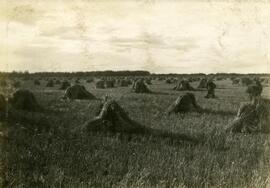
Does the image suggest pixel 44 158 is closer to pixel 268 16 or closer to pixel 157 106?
pixel 268 16

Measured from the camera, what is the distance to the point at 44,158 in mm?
8641

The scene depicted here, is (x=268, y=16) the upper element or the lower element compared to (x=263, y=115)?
upper

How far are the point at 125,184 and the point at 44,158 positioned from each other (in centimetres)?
213

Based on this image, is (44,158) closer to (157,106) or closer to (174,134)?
(174,134)

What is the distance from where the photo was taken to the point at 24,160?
8469mm

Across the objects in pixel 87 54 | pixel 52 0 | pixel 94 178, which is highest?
pixel 52 0

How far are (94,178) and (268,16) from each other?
4.98 m

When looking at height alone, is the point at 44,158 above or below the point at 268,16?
below

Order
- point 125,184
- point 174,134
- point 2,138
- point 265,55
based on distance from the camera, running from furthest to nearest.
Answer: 1. point 174,134
2. point 265,55
3. point 2,138
4. point 125,184

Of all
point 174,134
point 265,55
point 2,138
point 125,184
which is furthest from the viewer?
point 174,134

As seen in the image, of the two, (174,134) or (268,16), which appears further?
(174,134)

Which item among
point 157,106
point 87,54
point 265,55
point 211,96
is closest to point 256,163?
point 265,55

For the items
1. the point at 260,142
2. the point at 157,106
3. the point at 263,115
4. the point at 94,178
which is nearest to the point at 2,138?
the point at 94,178

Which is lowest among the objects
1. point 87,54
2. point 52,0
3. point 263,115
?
point 263,115
